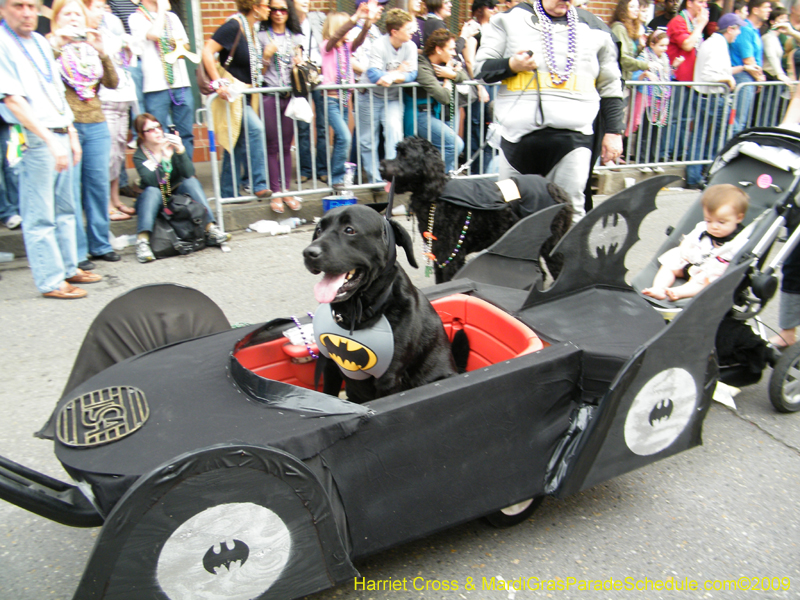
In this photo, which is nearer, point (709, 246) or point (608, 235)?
point (608, 235)

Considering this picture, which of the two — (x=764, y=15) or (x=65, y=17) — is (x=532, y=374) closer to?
(x=65, y=17)

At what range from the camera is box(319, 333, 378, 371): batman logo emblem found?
7.72 feet

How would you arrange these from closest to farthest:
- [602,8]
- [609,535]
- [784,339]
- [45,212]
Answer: [609,535] → [784,339] → [45,212] → [602,8]

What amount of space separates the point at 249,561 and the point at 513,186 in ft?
9.63

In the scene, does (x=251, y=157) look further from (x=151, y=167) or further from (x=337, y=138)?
(x=151, y=167)

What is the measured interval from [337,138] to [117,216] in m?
2.27

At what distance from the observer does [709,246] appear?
11.4ft

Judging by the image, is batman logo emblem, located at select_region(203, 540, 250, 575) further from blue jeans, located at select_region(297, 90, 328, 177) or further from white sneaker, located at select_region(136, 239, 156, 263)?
blue jeans, located at select_region(297, 90, 328, 177)

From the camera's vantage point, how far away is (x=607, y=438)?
7.77ft

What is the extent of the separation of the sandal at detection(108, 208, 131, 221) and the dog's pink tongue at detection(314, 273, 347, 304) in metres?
4.40

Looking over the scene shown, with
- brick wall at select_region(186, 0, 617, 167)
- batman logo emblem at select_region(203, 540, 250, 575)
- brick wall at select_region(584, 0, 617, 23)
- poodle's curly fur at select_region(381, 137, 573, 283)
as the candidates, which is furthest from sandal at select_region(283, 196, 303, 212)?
brick wall at select_region(584, 0, 617, 23)

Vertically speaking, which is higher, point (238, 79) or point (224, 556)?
point (238, 79)

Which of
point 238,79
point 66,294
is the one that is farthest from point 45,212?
point 238,79

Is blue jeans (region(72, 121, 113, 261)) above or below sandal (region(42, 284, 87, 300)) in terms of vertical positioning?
above
